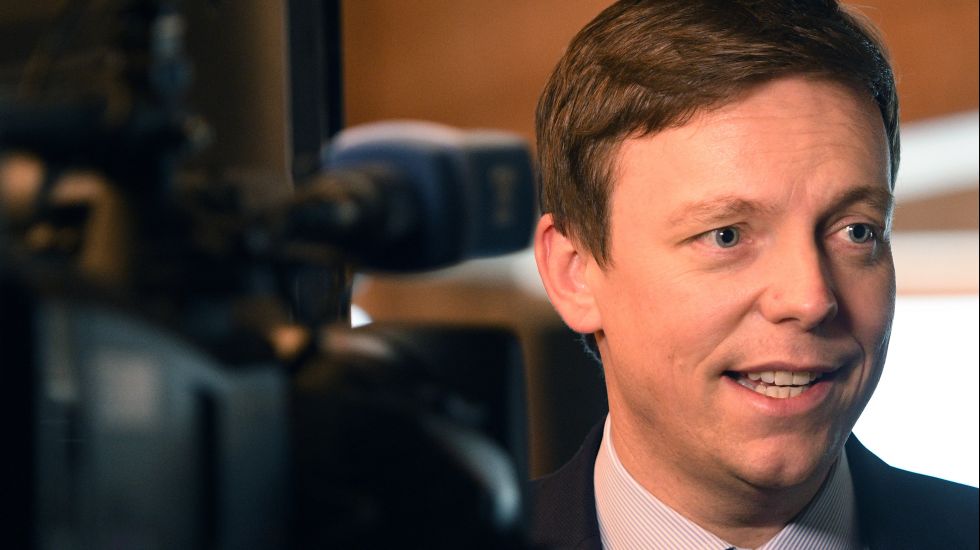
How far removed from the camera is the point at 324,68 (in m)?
0.85

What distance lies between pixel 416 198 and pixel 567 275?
0.28 meters

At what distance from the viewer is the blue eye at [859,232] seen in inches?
27.4

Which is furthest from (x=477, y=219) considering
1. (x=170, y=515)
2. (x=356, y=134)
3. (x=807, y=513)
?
(x=807, y=513)

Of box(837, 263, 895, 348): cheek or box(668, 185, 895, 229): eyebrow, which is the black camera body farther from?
box(837, 263, 895, 348): cheek

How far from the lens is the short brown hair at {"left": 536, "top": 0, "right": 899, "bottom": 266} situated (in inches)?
28.0

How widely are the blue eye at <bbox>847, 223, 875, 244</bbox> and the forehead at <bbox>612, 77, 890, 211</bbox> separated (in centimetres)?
3

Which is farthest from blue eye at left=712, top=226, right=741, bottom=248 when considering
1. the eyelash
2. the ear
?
the ear

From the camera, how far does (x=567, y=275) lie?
83 cm

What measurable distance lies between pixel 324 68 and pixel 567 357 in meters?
0.32

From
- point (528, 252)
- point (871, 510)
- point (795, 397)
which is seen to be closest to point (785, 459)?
point (795, 397)

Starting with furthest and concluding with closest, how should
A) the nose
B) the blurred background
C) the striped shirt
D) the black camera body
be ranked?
the blurred background, the striped shirt, the nose, the black camera body

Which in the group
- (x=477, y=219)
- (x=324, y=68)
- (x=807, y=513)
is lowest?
(x=807, y=513)

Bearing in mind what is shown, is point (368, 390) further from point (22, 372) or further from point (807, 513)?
point (807, 513)

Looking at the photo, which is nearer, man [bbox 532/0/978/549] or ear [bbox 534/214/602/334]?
man [bbox 532/0/978/549]
